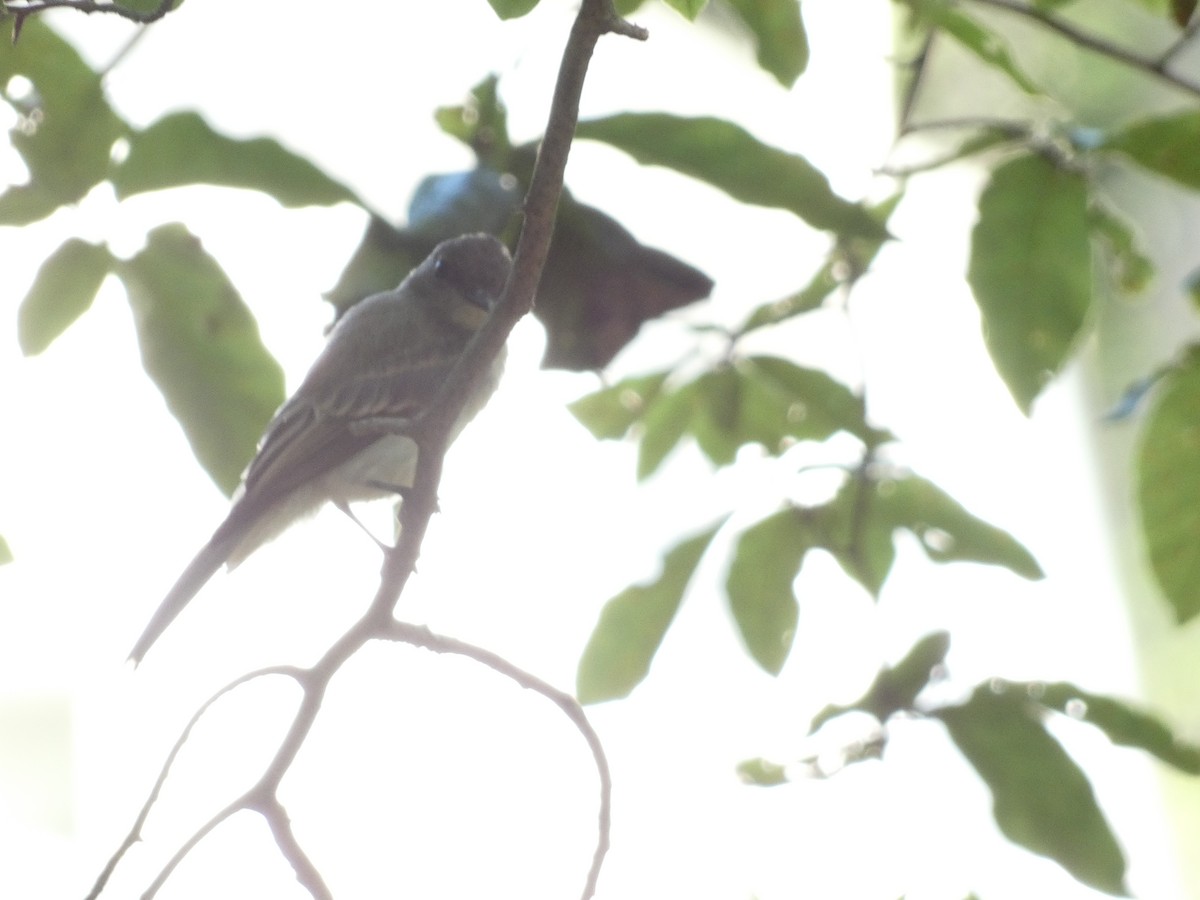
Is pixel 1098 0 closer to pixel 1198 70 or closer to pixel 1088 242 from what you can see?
pixel 1198 70

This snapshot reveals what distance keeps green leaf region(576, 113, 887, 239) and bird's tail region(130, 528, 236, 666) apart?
1.07 metres

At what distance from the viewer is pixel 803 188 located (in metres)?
1.46

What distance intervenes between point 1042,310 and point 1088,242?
0.36 ft

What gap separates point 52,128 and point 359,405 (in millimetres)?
1129

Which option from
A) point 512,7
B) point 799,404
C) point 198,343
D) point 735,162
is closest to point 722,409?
point 799,404

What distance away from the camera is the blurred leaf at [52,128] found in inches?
55.9

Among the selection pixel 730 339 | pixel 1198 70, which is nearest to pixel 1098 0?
pixel 1198 70

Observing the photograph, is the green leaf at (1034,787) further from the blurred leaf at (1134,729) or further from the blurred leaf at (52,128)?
the blurred leaf at (52,128)

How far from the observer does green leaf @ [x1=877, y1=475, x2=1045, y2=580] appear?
1.67 meters

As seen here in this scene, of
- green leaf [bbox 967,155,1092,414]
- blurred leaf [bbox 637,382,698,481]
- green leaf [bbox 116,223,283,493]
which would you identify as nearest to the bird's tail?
green leaf [bbox 116,223,283,493]

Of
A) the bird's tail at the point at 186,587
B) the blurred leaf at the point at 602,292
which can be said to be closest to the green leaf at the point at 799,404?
the blurred leaf at the point at 602,292

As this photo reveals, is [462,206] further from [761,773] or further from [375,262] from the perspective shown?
[761,773]

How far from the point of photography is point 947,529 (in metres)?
1.70

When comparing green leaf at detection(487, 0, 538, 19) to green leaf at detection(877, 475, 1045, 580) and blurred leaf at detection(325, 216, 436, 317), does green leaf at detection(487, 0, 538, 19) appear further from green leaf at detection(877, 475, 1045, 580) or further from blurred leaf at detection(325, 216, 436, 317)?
green leaf at detection(877, 475, 1045, 580)
